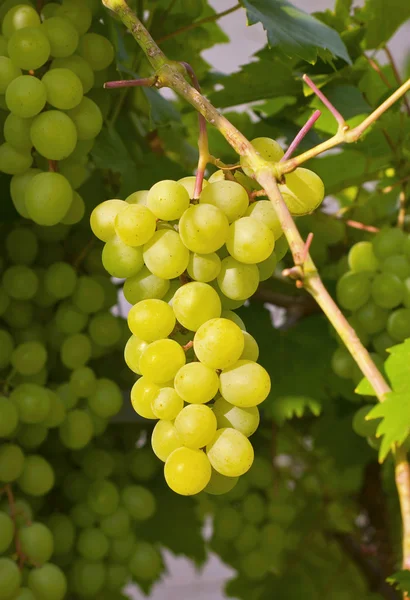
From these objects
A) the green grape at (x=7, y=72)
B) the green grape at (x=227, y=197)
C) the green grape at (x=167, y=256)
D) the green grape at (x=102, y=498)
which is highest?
the green grape at (x=227, y=197)

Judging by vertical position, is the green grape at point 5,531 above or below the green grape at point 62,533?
above

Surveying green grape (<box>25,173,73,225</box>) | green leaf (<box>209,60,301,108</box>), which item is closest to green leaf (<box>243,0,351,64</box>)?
green leaf (<box>209,60,301,108</box>)

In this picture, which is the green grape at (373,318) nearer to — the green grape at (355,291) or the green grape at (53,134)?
the green grape at (355,291)

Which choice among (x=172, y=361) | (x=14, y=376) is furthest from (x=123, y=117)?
(x=172, y=361)

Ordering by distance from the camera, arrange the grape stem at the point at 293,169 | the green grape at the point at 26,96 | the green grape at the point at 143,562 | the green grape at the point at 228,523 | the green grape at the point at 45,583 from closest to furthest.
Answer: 1. the grape stem at the point at 293,169
2. the green grape at the point at 26,96
3. the green grape at the point at 45,583
4. the green grape at the point at 143,562
5. the green grape at the point at 228,523

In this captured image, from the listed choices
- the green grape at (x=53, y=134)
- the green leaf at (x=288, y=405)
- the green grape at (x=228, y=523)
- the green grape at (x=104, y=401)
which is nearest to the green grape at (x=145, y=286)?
the green grape at (x=53, y=134)

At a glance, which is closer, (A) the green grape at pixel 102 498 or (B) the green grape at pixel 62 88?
(B) the green grape at pixel 62 88
